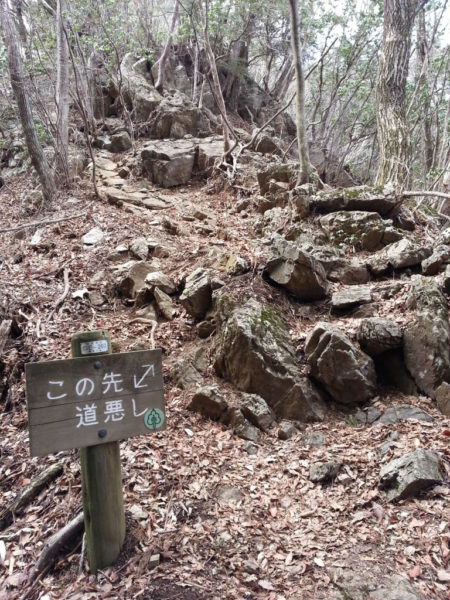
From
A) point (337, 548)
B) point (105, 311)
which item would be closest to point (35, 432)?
point (337, 548)

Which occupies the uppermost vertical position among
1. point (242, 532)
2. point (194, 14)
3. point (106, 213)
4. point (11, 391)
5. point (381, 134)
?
point (194, 14)

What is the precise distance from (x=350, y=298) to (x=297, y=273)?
0.85 meters

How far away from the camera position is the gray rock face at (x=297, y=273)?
18.6ft

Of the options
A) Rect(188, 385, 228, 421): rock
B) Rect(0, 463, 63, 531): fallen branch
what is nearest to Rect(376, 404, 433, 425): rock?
Rect(188, 385, 228, 421): rock

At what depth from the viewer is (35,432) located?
2.28 meters

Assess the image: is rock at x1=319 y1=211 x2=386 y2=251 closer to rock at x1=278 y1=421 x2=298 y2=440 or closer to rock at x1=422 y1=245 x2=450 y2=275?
rock at x1=422 y1=245 x2=450 y2=275

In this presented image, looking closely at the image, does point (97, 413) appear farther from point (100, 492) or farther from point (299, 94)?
point (299, 94)

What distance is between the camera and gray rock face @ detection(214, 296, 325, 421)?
4617mm

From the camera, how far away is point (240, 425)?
4.37 meters

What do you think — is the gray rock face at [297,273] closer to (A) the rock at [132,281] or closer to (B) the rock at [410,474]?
(A) the rock at [132,281]

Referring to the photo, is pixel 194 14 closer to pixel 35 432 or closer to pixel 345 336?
pixel 345 336

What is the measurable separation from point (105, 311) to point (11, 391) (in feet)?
6.76

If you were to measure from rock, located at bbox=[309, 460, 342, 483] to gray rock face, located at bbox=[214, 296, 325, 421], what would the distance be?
0.84 meters

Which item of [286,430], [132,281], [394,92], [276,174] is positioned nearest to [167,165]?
[276,174]
